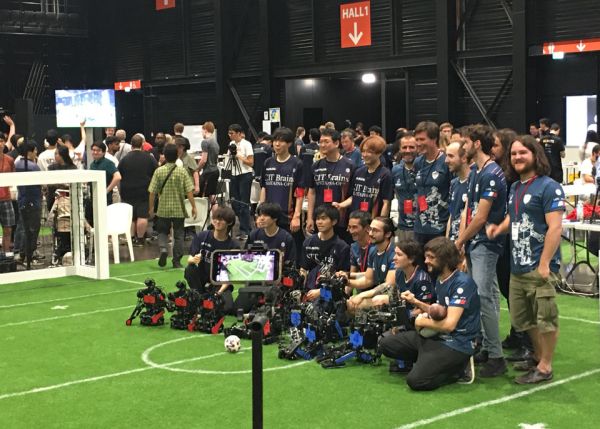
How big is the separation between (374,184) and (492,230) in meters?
2.41

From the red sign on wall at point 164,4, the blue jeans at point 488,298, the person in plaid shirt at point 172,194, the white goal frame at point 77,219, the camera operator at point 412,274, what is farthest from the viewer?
the red sign on wall at point 164,4

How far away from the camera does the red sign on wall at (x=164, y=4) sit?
2995cm

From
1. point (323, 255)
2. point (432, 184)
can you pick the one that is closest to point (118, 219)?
point (323, 255)

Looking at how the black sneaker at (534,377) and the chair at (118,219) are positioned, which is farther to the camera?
the chair at (118,219)

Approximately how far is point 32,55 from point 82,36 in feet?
6.80

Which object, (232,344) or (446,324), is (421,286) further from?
(232,344)

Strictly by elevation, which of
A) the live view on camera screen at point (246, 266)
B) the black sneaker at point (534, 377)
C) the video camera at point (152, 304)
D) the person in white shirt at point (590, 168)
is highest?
the person in white shirt at point (590, 168)

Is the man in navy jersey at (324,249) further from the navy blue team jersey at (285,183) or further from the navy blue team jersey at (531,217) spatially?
the navy blue team jersey at (531,217)

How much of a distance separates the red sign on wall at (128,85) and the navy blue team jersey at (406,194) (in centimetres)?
2320

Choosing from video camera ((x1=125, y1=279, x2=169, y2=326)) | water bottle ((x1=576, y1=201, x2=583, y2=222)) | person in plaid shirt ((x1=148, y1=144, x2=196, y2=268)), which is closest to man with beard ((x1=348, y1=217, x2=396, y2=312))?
video camera ((x1=125, y1=279, x2=169, y2=326))

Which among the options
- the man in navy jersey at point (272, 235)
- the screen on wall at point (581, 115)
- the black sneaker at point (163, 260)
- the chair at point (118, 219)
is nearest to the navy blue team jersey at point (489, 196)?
the man in navy jersey at point (272, 235)

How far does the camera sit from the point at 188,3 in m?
29.3

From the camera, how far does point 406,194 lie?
9.27m

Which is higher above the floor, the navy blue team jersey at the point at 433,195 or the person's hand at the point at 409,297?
the navy blue team jersey at the point at 433,195
